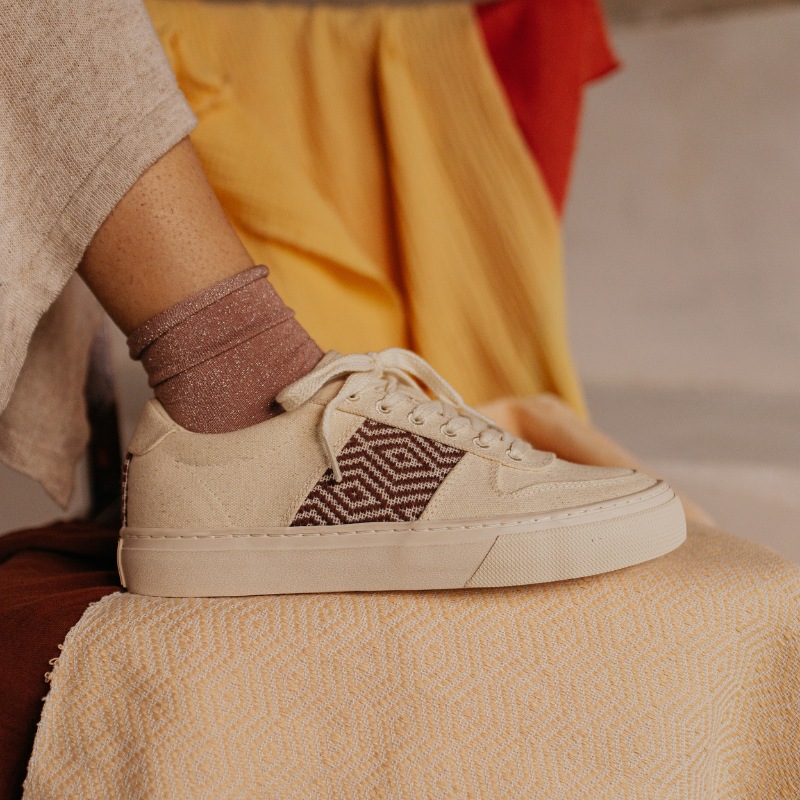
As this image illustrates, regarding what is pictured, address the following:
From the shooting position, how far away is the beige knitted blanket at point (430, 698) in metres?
0.44

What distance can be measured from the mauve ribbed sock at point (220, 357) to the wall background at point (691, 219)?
85 centimetres

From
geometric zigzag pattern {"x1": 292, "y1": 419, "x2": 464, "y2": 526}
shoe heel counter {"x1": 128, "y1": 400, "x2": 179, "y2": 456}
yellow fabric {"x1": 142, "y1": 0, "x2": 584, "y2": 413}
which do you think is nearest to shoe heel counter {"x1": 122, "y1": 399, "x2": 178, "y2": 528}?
shoe heel counter {"x1": 128, "y1": 400, "x2": 179, "y2": 456}

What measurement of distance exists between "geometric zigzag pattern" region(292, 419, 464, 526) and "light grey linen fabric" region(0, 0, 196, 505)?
225 millimetres

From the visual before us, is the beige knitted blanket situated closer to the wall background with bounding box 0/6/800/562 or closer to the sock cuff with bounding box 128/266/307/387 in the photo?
the sock cuff with bounding box 128/266/307/387

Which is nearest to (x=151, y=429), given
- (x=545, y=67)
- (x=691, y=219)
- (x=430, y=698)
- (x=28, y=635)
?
(x=28, y=635)

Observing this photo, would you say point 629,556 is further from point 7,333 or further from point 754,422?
point 754,422

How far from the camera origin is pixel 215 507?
49 cm

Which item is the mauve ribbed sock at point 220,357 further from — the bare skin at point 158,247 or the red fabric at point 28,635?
the red fabric at point 28,635

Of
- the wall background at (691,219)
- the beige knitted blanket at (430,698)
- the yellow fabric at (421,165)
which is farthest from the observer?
the wall background at (691,219)

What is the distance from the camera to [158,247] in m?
0.51

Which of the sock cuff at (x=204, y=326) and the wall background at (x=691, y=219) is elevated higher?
the sock cuff at (x=204, y=326)

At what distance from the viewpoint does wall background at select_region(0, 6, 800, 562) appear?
52.7 inches

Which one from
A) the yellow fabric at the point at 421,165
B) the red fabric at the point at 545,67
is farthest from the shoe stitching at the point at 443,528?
the red fabric at the point at 545,67

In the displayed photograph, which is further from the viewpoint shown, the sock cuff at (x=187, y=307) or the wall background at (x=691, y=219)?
the wall background at (x=691, y=219)
